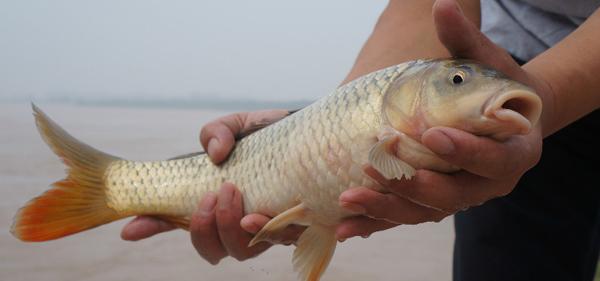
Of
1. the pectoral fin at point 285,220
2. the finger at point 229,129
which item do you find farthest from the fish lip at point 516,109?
the finger at point 229,129

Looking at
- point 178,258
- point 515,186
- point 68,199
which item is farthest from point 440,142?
point 178,258

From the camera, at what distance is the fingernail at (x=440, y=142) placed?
3.79 feet

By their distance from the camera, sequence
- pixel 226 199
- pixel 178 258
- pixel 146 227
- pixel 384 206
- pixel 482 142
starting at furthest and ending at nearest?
pixel 178 258, pixel 146 227, pixel 226 199, pixel 384 206, pixel 482 142

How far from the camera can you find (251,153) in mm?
1824

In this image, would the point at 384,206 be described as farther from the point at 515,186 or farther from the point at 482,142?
the point at 515,186

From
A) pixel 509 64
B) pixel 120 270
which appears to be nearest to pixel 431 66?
pixel 509 64

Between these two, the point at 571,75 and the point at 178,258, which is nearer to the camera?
the point at 571,75

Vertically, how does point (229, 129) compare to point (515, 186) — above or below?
above

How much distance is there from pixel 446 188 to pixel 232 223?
74 cm

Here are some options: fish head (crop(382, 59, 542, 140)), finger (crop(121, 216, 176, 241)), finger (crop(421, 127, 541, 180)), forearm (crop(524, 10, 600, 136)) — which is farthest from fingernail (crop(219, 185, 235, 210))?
forearm (crop(524, 10, 600, 136))

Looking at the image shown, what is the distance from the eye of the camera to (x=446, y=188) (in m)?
1.29

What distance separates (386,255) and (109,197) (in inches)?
85.0

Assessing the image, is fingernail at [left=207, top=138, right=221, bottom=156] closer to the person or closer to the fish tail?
the person

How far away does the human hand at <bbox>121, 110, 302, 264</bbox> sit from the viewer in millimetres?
1780
